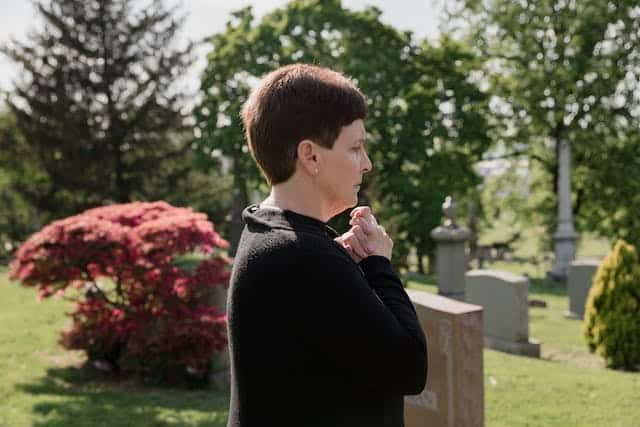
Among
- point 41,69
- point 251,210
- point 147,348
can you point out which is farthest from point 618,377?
point 41,69

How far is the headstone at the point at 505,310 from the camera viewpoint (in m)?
10.9

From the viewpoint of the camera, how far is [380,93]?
20016 mm

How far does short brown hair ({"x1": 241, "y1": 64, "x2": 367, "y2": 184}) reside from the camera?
1.75 m

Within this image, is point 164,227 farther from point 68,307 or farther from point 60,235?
point 68,307

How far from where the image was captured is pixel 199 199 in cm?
2628

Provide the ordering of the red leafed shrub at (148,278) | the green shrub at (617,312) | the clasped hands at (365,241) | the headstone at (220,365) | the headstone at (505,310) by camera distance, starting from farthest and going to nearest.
Result: the headstone at (505,310) < the green shrub at (617,312) < the headstone at (220,365) < the red leafed shrub at (148,278) < the clasped hands at (365,241)

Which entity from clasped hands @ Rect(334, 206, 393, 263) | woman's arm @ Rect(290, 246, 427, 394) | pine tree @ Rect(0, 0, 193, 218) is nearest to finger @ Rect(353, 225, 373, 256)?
clasped hands @ Rect(334, 206, 393, 263)

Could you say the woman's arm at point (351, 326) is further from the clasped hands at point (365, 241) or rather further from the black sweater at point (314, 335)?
the clasped hands at point (365, 241)

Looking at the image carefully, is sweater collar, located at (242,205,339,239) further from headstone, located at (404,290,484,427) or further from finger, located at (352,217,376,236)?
headstone, located at (404,290,484,427)

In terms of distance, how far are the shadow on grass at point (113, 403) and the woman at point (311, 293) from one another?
511 centimetres

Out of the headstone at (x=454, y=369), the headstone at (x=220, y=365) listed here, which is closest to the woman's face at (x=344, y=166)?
the headstone at (x=454, y=369)

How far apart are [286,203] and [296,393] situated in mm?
502

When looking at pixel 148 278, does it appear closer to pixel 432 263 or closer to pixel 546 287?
pixel 546 287

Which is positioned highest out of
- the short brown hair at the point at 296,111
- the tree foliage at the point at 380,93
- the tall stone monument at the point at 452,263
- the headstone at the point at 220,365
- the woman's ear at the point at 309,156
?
the tree foliage at the point at 380,93
